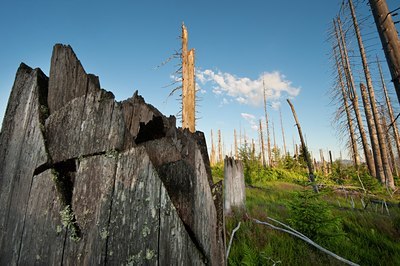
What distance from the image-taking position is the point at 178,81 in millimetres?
11625

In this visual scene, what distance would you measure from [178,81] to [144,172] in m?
11.2

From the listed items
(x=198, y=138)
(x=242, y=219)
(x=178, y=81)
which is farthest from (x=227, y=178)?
(x=178, y=81)

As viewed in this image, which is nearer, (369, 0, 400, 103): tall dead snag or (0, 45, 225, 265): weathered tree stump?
A: (0, 45, 225, 265): weathered tree stump

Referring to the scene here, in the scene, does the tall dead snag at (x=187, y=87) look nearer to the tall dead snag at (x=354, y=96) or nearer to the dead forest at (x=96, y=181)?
the dead forest at (x=96, y=181)

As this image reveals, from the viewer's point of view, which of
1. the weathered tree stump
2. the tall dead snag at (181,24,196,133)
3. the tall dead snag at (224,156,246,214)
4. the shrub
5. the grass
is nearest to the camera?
the weathered tree stump

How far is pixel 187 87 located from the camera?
36.9 ft

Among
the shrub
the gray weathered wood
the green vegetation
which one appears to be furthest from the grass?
the gray weathered wood

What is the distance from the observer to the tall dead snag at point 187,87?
10755mm

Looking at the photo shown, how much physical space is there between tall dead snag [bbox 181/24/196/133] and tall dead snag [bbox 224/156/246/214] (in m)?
4.45

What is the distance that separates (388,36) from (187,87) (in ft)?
26.6

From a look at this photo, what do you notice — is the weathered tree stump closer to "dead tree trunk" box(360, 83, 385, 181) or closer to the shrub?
the shrub

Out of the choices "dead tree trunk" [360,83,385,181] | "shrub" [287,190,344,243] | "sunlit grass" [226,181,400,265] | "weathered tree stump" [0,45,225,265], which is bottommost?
"sunlit grass" [226,181,400,265]

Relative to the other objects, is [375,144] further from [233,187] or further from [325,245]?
[325,245]

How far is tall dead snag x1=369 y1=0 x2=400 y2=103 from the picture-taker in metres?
4.52
